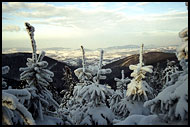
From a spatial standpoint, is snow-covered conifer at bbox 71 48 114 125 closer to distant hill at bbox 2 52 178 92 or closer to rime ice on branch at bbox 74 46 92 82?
rime ice on branch at bbox 74 46 92 82

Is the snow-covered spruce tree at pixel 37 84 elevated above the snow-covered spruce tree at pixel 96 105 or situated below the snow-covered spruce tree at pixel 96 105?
above

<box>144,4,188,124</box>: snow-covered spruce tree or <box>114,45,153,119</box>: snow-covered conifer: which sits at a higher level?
<box>144,4,188,124</box>: snow-covered spruce tree

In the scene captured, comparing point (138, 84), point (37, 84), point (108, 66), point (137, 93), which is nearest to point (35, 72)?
point (37, 84)

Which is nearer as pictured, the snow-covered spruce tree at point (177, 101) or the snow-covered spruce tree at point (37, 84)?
the snow-covered spruce tree at point (177, 101)

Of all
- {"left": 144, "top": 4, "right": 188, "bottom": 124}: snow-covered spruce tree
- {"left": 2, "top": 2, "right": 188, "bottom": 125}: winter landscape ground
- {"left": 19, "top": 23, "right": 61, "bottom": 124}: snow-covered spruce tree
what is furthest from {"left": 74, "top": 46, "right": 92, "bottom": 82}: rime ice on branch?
{"left": 144, "top": 4, "right": 188, "bottom": 124}: snow-covered spruce tree

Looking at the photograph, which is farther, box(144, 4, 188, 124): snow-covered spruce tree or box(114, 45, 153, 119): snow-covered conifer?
box(114, 45, 153, 119): snow-covered conifer

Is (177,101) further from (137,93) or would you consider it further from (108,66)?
(108,66)

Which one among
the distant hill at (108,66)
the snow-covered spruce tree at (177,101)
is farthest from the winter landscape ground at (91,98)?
the distant hill at (108,66)

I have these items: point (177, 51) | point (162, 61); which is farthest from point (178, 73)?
point (162, 61)

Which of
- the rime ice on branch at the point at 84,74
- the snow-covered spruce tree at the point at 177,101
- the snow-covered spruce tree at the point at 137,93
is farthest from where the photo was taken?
the snow-covered spruce tree at the point at 137,93

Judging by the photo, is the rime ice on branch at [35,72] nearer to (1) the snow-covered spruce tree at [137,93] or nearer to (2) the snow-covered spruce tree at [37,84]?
(2) the snow-covered spruce tree at [37,84]
